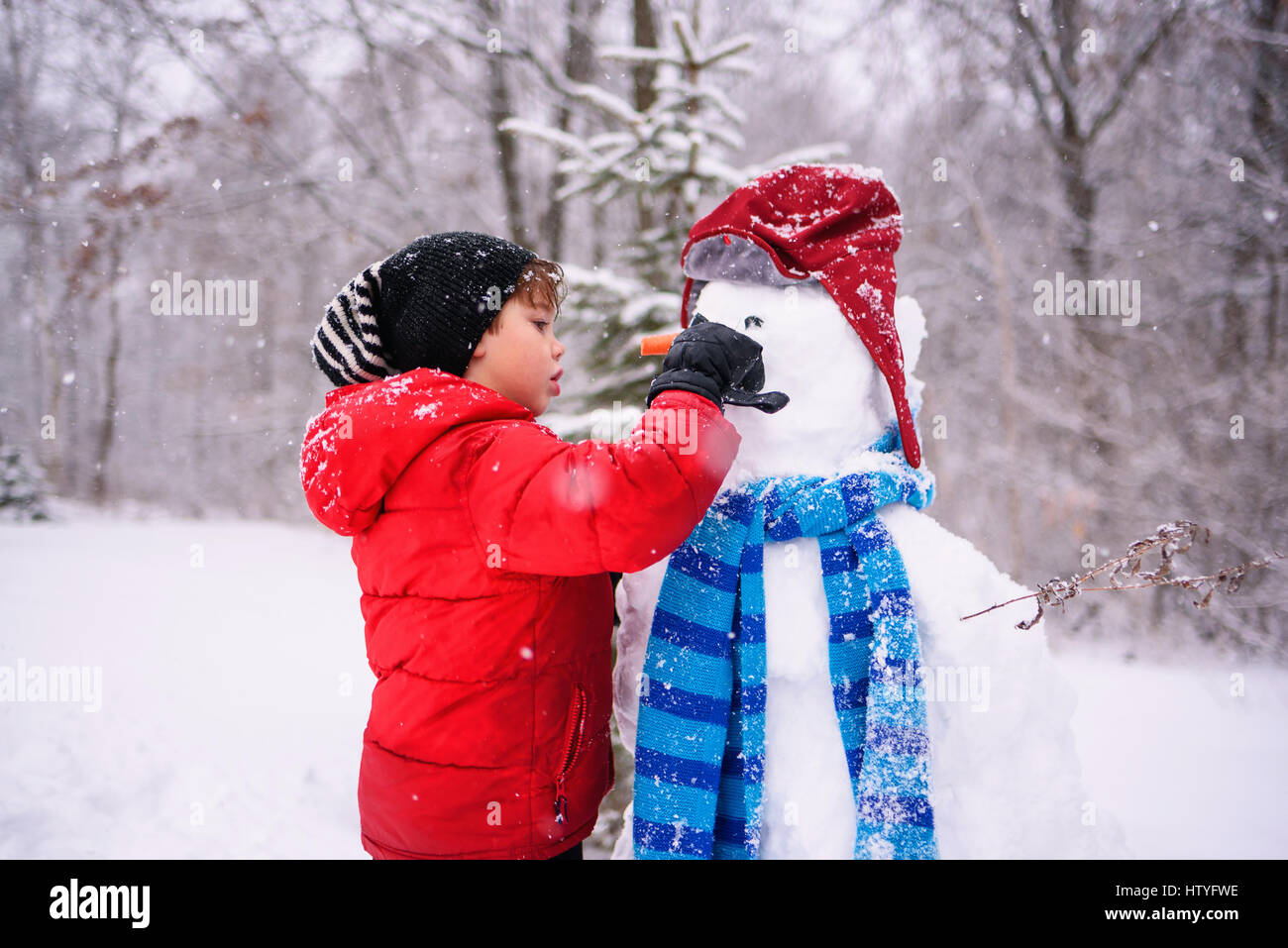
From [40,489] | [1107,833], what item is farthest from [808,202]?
[40,489]

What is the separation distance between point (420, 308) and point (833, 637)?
1123mm

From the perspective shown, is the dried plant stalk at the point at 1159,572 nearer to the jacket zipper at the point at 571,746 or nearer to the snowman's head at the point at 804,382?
the snowman's head at the point at 804,382

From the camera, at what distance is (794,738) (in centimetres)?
155

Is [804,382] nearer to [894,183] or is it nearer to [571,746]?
[571,746]

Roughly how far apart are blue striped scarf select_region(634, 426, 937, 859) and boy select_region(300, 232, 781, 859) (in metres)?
0.15

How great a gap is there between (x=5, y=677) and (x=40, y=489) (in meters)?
4.99

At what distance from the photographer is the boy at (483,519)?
4.32 feet

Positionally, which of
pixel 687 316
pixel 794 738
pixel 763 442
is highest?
pixel 687 316

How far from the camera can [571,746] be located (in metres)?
1.49

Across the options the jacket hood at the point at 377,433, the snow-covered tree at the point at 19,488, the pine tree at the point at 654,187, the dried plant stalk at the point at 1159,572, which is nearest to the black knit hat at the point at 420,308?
the jacket hood at the point at 377,433

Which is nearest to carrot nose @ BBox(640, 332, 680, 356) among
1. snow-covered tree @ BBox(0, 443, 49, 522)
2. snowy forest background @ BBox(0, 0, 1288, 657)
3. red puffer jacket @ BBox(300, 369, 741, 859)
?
red puffer jacket @ BBox(300, 369, 741, 859)

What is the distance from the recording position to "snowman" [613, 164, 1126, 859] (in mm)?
1474
